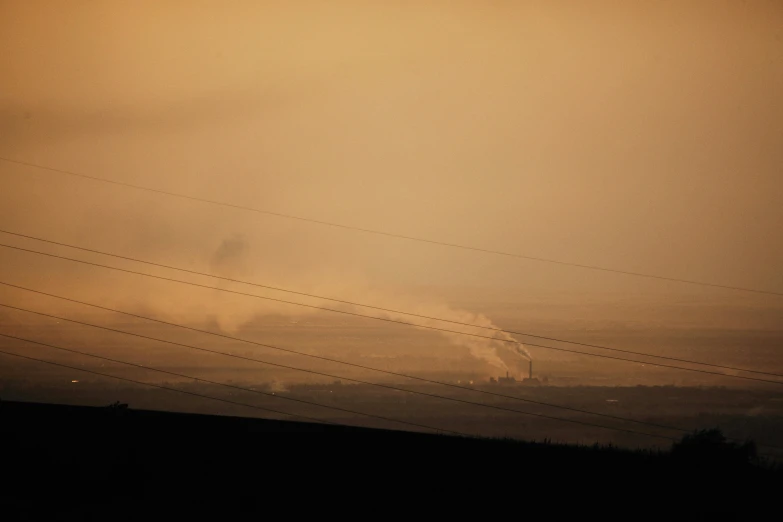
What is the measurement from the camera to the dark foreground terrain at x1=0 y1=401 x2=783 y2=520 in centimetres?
1978

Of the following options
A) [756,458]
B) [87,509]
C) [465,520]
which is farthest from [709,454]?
[87,509]

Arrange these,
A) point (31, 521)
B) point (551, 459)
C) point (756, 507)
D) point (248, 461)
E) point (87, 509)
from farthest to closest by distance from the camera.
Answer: point (551, 459) < point (248, 461) < point (756, 507) < point (87, 509) < point (31, 521)

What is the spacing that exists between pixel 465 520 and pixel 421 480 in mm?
3951

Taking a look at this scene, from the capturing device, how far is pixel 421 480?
23125mm

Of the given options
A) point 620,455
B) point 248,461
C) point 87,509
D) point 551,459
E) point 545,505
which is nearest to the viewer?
point 87,509

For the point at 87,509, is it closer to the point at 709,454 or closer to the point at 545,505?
the point at 545,505

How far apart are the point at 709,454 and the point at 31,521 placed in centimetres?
2356

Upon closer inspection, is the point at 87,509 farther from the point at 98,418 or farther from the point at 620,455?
the point at 620,455

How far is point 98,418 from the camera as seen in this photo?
30906 mm

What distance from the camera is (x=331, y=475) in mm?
23234

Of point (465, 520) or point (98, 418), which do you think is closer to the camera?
point (465, 520)

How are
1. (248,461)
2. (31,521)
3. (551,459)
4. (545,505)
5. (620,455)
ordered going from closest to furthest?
(31,521)
(545,505)
(248,461)
(551,459)
(620,455)

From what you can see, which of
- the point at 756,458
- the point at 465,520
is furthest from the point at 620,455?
the point at 465,520

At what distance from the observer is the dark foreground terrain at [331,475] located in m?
19.8
